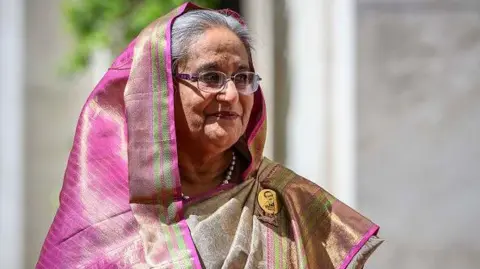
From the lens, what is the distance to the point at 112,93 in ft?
8.09

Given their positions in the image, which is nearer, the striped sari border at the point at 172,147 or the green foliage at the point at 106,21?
the striped sari border at the point at 172,147

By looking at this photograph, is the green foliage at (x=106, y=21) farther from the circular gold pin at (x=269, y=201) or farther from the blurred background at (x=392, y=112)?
the circular gold pin at (x=269, y=201)

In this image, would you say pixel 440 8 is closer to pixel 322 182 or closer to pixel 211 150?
pixel 322 182

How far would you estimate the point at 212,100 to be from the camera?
7.69 feet

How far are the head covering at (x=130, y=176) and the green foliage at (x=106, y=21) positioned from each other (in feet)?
10.8

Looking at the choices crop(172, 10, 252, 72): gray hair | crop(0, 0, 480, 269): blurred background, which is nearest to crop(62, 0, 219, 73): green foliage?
crop(0, 0, 480, 269): blurred background

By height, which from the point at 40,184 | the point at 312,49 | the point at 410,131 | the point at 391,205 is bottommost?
the point at 40,184

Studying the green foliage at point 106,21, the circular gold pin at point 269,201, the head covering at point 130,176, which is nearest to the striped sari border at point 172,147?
the head covering at point 130,176

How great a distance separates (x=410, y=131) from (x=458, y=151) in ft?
0.80

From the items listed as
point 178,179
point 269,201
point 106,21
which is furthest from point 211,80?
point 106,21

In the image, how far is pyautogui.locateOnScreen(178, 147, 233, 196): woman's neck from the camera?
246 cm

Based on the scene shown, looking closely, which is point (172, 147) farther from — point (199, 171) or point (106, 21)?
point (106, 21)

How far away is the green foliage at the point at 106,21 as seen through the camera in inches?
233

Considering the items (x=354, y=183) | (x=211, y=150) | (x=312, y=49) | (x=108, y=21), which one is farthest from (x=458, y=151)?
(x=108, y=21)
